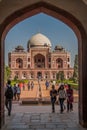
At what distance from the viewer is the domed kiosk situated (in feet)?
272

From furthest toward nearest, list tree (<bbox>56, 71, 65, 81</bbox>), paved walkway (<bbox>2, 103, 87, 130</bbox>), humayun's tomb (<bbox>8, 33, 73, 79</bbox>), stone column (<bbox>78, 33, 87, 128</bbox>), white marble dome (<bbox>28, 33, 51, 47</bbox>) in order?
humayun's tomb (<bbox>8, 33, 73, 79</bbox>)
white marble dome (<bbox>28, 33, 51, 47</bbox>)
tree (<bbox>56, 71, 65, 81</bbox>)
stone column (<bbox>78, 33, 87, 128</bbox>)
paved walkway (<bbox>2, 103, 87, 130</bbox>)

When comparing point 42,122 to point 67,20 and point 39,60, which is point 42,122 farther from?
point 39,60

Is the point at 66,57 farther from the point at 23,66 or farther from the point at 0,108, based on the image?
the point at 0,108

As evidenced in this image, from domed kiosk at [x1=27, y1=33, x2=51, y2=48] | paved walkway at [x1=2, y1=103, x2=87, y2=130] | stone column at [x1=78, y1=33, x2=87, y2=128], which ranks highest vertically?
domed kiosk at [x1=27, y1=33, x2=51, y2=48]

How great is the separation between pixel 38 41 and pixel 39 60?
7739mm

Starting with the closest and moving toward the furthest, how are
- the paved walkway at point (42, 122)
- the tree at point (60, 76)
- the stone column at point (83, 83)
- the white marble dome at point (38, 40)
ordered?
1. the paved walkway at point (42, 122)
2. the stone column at point (83, 83)
3. the tree at point (60, 76)
4. the white marble dome at point (38, 40)

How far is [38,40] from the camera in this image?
82.7 m

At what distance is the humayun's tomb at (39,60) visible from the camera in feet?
275

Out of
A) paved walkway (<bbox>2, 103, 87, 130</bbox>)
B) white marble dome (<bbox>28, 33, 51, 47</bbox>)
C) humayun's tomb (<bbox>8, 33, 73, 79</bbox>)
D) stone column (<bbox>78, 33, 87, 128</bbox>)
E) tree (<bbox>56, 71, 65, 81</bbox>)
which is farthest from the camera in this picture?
humayun's tomb (<bbox>8, 33, 73, 79</bbox>)

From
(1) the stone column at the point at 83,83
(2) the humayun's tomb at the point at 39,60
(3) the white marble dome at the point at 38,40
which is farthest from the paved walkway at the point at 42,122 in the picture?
(2) the humayun's tomb at the point at 39,60

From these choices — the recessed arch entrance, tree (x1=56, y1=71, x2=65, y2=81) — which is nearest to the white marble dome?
tree (x1=56, y1=71, x2=65, y2=81)

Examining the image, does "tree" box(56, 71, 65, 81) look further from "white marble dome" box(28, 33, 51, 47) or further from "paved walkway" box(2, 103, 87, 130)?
"paved walkway" box(2, 103, 87, 130)

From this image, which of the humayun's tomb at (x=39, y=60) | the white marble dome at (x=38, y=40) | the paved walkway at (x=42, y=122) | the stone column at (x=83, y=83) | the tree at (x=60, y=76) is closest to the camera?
the paved walkway at (x=42, y=122)

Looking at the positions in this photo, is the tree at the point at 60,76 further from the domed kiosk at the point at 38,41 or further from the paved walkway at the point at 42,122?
the paved walkway at the point at 42,122
